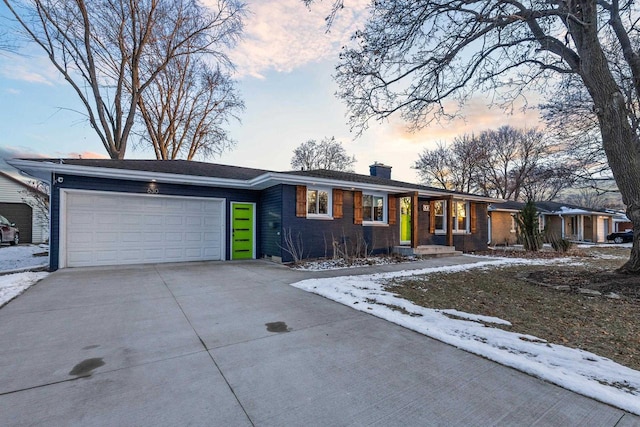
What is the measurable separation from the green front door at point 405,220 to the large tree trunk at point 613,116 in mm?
6387

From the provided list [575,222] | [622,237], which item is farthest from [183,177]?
[622,237]

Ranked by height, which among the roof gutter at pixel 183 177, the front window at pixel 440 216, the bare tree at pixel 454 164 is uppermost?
the bare tree at pixel 454 164

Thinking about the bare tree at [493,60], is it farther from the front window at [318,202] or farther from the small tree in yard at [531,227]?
the small tree in yard at [531,227]

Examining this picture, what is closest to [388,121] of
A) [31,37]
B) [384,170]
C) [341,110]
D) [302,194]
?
[341,110]

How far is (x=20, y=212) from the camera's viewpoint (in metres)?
17.8

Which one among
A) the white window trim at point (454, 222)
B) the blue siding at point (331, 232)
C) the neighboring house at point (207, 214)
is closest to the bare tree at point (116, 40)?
the neighboring house at point (207, 214)

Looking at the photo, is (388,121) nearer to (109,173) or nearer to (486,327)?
(486,327)

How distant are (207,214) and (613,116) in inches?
416

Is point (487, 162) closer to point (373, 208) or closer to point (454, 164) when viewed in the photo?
point (454, 164)

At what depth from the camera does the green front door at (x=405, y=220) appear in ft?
38.4

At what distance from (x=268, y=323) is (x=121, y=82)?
1560 centimetres

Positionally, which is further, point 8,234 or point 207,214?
point 8,234

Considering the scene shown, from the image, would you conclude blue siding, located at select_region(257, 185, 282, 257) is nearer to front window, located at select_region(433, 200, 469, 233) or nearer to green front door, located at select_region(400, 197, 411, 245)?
green front door, located at select_region(400, 197, 411, 245)

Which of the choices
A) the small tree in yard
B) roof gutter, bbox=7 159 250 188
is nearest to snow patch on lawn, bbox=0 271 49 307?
roof gutter, bbox=7 159 250 188
